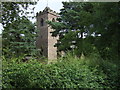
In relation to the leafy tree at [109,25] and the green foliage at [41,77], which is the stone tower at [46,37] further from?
the green foliage at [41,77]

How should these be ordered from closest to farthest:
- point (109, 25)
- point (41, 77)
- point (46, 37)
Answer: point (41, 77) < point (109, 25) < point (46, 37)

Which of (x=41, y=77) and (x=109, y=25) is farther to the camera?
(x=109, y=25)

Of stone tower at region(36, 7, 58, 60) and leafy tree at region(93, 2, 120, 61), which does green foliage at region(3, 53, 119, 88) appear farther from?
stone tower at region(36, 7, 58, 60)

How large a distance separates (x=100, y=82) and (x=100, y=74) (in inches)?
6.7

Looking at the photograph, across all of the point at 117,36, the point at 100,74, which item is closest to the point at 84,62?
the point at 100,74

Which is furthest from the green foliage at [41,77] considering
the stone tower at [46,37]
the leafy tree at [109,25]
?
the stone tower at [46,37]

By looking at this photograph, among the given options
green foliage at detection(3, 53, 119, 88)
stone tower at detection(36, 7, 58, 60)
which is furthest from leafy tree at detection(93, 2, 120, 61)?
stone tower at detection(36, 7, 58, 60)

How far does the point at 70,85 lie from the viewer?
1841mm

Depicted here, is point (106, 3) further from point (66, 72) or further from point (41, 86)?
point (41, 86)

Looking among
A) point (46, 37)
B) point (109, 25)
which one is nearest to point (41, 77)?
point (109, 25)

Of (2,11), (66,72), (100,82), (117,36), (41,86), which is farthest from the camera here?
(117,36)

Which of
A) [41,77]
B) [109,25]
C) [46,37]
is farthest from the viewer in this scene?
[46,37]

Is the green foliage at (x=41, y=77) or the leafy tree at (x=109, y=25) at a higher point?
the leafy tree at (x=109, y=25)

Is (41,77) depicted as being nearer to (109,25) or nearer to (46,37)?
(109,25)
